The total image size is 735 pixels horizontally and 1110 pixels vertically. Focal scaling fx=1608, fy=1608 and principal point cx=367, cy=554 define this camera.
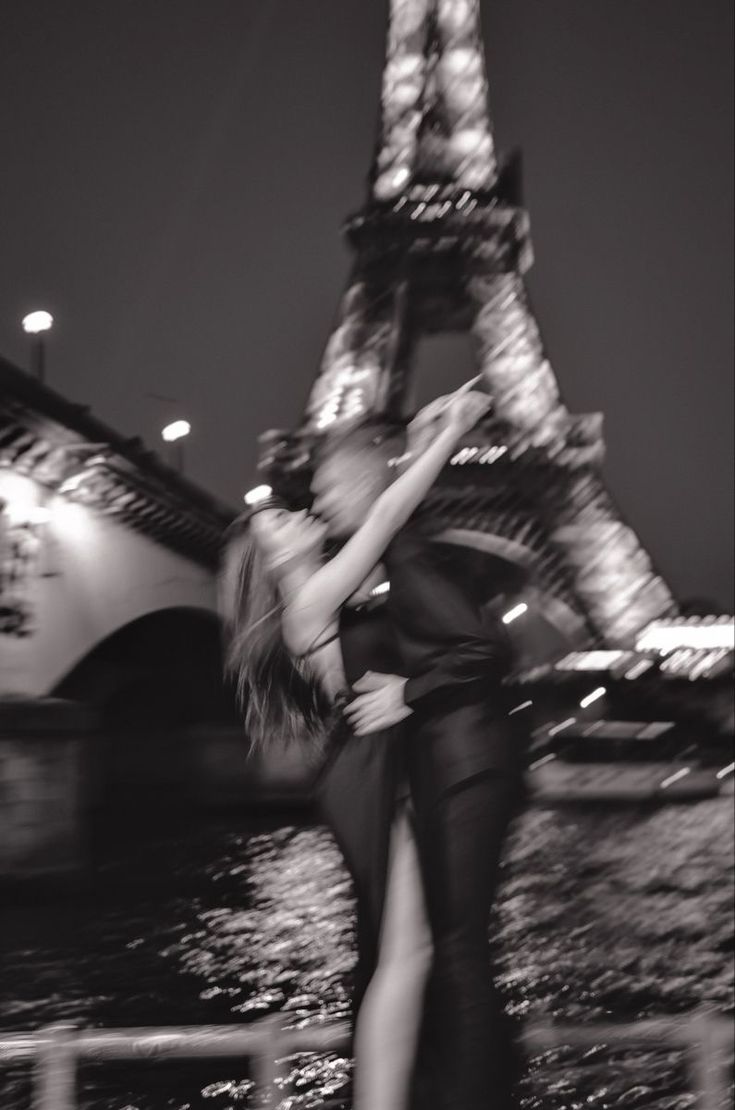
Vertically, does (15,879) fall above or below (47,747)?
below

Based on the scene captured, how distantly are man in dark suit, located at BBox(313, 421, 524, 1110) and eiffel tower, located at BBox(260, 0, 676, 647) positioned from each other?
2893cm

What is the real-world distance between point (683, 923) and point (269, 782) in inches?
614

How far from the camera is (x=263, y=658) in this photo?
2.52m

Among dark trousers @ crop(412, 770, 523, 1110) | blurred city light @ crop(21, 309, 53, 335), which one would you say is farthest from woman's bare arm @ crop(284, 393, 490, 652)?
blurred city light @ crop(21, 309, 53, 335)

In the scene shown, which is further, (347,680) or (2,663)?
(2,663)

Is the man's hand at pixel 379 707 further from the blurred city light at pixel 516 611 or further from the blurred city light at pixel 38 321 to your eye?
the blurred city light at pixel 516 611

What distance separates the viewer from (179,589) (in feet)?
89.9

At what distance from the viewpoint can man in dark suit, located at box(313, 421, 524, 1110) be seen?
2.20m

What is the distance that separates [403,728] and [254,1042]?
0.74 meters

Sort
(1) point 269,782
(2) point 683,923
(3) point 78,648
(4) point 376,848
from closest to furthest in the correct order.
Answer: (4) point 376,848, (2) point 683,923, (3) point 78,648, (1) point 269,782

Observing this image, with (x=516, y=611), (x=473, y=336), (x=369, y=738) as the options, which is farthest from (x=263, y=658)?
(x=516, y=611)

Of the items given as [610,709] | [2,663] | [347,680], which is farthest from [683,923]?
[610,709]

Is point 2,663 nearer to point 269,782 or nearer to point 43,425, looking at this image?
point 43,425

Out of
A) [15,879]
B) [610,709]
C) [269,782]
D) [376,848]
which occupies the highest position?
[610,709]
